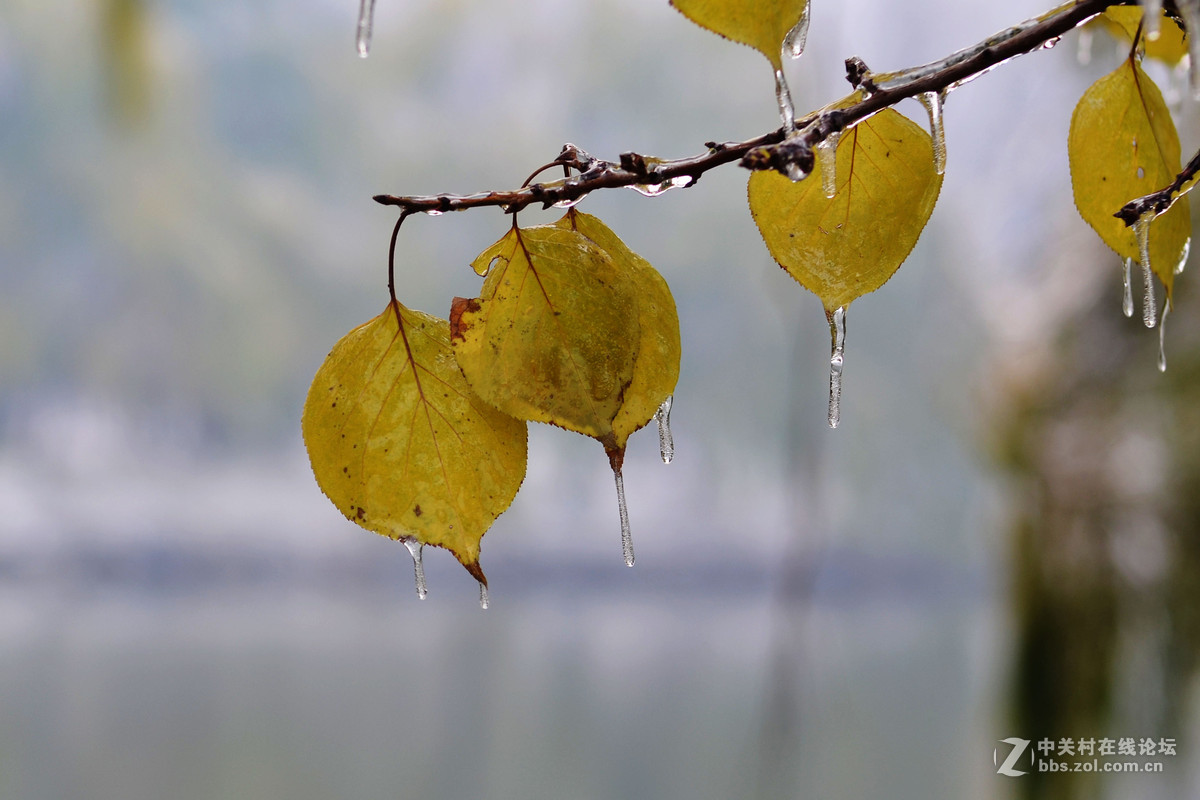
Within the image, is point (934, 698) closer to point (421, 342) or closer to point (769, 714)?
point (769, 714)

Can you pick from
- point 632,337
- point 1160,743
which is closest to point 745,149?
point 632,337
